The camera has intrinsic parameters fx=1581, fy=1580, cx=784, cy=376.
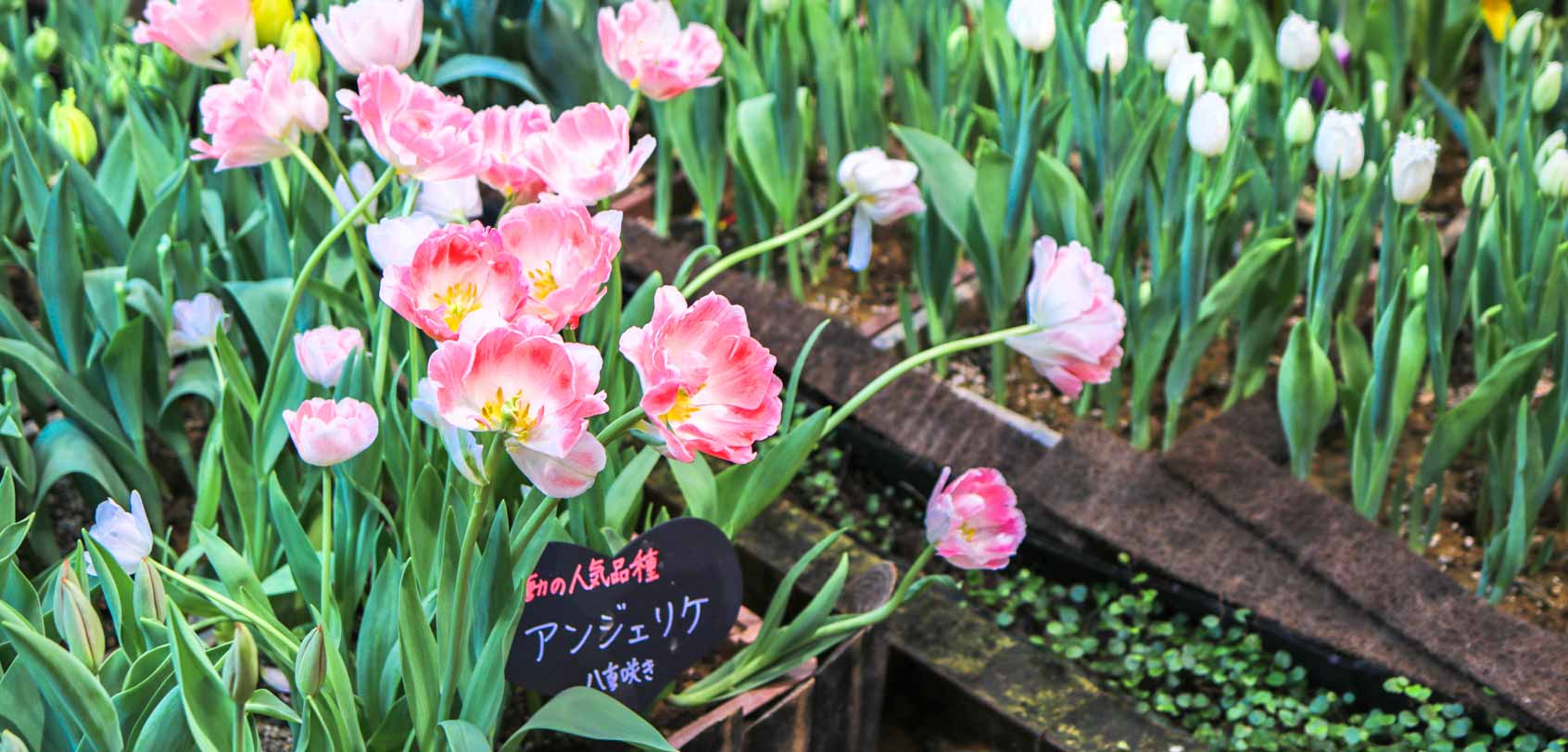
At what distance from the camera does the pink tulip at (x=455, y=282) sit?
80 cm

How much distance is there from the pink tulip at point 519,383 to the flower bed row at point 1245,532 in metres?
0.87

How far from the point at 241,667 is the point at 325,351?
393mm

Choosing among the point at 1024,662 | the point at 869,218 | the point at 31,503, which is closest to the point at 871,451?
the point at 1024,662

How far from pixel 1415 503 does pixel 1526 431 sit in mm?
163

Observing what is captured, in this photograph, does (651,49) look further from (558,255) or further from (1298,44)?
(1298,44)

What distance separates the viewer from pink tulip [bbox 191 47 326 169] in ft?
3.30

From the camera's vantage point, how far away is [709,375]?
78 cm

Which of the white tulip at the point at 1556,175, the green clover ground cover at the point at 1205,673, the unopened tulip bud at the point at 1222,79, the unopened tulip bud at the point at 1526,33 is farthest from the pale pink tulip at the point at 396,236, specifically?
the unopened tulip bud at the point at 1526,33

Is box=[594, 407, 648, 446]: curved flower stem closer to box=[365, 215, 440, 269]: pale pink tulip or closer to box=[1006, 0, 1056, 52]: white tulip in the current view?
box=[365, 215, 440, 269]: pale pink tulip

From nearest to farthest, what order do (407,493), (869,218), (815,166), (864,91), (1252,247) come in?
1. (407,493)
2. (869,218)
3. (1252,247)
4. (864,91)
5. (815,166)

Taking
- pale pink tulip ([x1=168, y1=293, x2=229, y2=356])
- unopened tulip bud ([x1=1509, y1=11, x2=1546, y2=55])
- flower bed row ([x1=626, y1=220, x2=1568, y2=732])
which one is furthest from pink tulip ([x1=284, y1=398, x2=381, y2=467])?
unopened tulip bud ([x1=1509, y1=11, x2=1546, y2=55])

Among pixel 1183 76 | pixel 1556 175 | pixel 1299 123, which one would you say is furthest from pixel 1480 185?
pixel 1183 76

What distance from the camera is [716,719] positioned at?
116 cm

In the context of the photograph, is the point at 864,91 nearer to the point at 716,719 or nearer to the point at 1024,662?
the point at 1024,662
